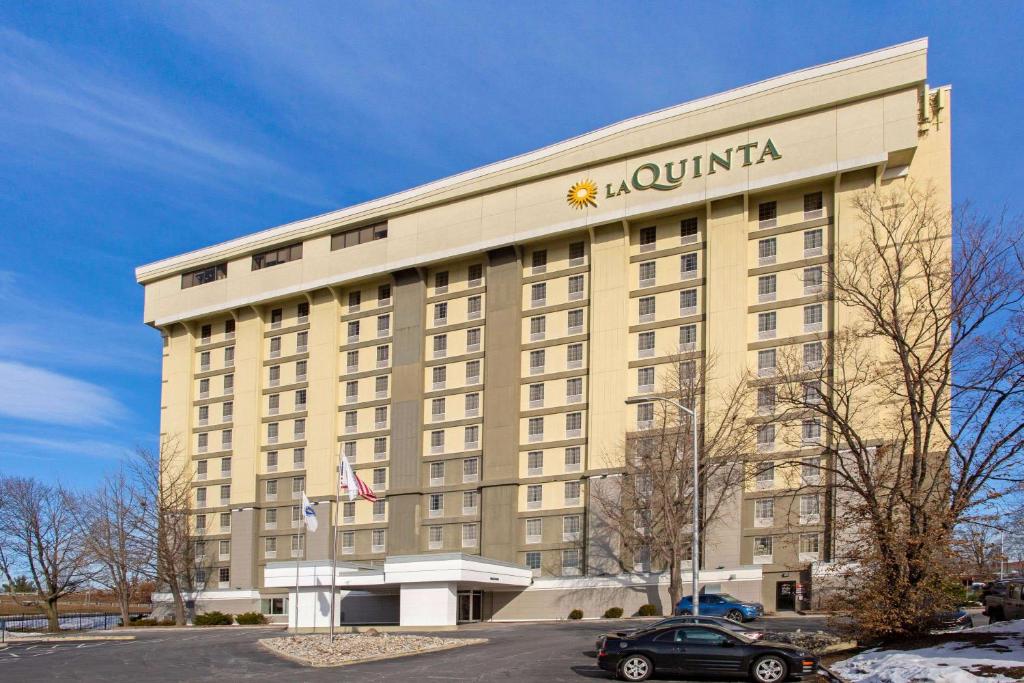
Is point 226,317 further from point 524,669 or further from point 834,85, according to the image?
point 524,669

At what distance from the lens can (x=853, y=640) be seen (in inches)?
1114

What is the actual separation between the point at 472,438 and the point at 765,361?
879 inches

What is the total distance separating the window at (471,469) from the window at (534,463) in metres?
4.22

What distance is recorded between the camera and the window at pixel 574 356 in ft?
231

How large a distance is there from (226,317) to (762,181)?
49795 millimetres

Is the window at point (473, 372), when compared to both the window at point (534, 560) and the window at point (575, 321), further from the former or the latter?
the window at point (534, 560)

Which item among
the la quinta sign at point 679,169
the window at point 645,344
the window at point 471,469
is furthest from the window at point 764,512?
the la quinta sign at point 679,169

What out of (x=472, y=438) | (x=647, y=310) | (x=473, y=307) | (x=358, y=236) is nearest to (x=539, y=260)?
(x=473, y=307)

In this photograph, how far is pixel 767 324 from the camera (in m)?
64.5

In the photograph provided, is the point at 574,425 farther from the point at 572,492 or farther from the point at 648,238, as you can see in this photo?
the point at 648,238

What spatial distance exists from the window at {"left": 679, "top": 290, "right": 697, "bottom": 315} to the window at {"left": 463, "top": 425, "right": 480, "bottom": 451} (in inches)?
690

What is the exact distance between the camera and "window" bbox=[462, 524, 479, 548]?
239 ft

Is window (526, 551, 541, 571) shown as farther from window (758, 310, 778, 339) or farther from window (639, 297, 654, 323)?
window (758, 310, 778, 339)

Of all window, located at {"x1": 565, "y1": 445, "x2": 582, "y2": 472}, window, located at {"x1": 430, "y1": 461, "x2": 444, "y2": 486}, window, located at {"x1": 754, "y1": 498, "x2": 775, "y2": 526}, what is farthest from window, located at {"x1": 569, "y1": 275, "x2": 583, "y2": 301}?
window, located at {"x1": 754, "y1": 498, "x2": 775, "y2": 526}
